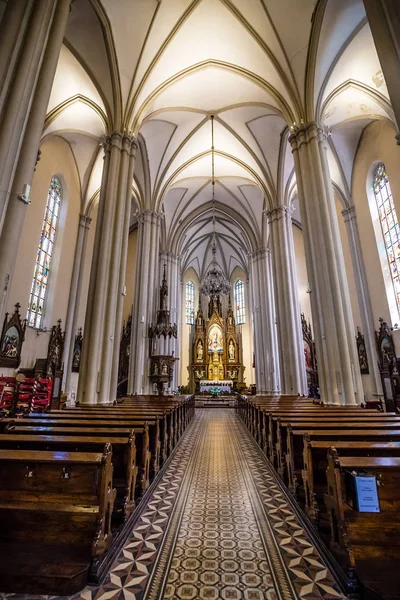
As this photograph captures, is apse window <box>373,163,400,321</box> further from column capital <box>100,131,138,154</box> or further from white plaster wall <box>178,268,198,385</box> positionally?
white plaster wall <box>178,268,198,385</box>

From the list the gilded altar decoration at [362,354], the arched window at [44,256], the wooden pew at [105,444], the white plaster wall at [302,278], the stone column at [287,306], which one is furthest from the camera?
the white plaster wall at [302,278]

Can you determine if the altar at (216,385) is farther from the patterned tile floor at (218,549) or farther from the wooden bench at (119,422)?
the patterned tile floor at (218,549)

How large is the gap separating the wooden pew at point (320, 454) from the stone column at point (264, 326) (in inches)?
555

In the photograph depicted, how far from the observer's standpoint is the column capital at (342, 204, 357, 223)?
48.7 ft

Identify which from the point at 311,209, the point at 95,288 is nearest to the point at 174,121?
the point at 311,209

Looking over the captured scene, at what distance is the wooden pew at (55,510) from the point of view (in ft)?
7.03

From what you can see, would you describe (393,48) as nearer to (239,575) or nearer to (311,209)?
(311,209)

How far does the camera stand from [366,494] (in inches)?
80.7

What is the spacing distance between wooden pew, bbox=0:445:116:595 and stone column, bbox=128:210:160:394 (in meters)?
11.3

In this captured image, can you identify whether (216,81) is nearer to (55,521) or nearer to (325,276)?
(325,276)

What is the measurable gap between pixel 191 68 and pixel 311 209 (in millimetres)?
7135

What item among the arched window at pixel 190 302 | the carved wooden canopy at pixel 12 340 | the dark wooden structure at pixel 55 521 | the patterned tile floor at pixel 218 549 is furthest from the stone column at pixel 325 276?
the arched window at pixel 190 302

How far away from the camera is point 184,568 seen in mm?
2367

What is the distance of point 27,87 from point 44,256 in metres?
10.1
